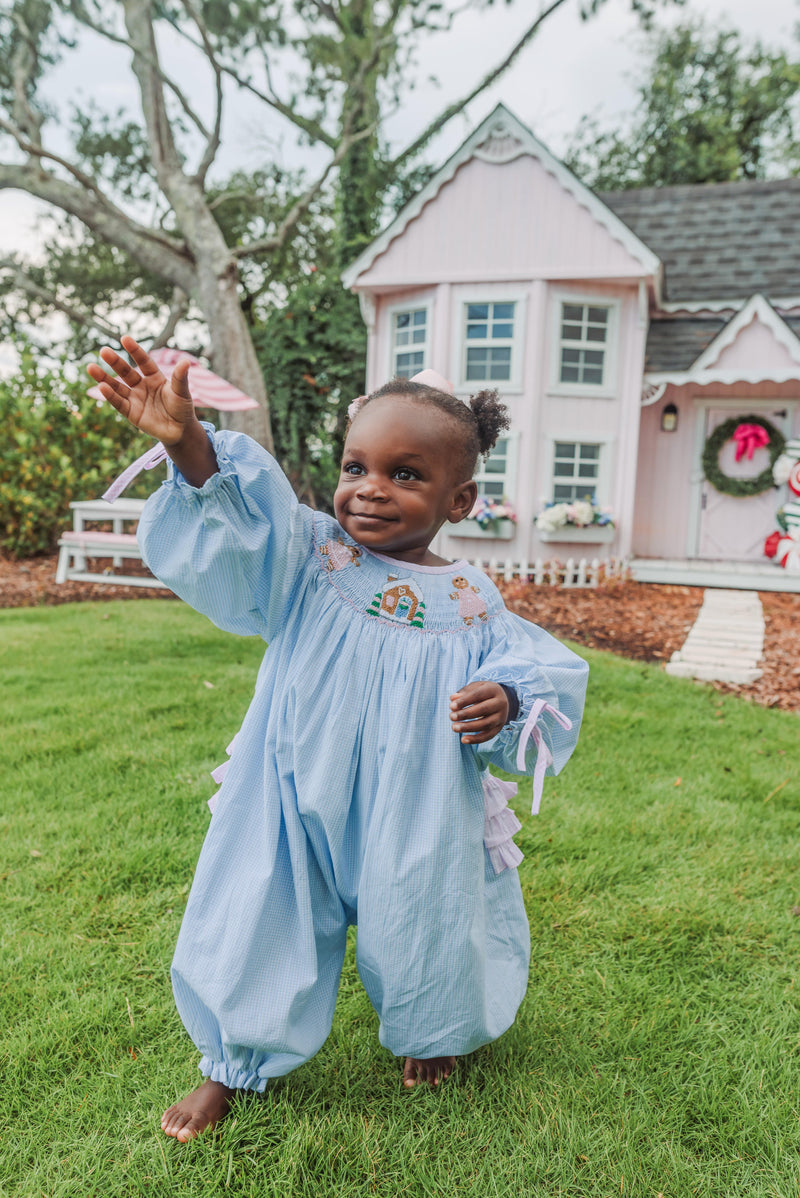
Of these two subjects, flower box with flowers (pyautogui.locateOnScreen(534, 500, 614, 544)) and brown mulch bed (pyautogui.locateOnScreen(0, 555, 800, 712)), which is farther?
flower box with flowers (pyautogui.locateOnScreen(534, 500, 614, 544))

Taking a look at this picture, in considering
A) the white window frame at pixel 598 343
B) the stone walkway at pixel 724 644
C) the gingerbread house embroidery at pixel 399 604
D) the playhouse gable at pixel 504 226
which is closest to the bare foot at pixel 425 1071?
the gingerbread house embroidery at pixel 399 604

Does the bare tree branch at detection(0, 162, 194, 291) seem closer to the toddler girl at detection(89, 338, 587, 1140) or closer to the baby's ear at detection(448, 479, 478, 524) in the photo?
the baby's ear at detection(448, 479, 478, 524)

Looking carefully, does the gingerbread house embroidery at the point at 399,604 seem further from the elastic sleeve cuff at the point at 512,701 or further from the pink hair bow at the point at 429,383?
the pink hair bow at the point at 429,383

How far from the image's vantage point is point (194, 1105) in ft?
5.41

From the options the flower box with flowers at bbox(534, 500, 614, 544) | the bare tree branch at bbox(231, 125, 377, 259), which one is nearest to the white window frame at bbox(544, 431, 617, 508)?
the flower box with flowers at bbox(534, 500, 614, 544)

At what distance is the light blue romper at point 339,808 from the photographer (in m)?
1.60

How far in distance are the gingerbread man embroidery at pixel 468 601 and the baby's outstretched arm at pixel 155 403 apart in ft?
2.15

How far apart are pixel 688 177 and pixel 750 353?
38.3 feet

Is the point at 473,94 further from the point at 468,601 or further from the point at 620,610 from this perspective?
the point at 468,601

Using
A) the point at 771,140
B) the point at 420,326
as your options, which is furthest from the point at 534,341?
the point at 771,140

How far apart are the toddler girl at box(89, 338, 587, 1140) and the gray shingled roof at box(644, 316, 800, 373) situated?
1019 cm

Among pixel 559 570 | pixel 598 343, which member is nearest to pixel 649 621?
pixel 559 570

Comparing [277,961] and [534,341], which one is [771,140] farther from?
[277,961]

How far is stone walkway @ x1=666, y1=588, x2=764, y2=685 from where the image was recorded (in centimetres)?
582
